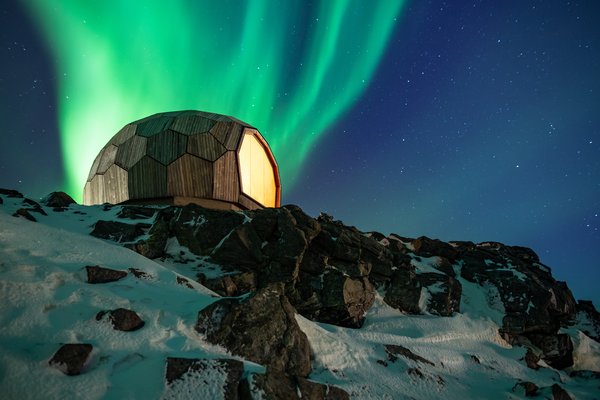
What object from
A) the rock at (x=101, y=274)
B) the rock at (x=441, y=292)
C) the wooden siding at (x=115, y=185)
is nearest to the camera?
the rock at (x=101, y=274)

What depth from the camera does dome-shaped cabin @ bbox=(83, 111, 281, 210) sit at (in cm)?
1412

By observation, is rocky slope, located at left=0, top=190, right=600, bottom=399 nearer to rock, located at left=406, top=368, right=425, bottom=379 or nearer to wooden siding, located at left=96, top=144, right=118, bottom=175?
rock, located at left=406, top=368, right=425, bottom=379

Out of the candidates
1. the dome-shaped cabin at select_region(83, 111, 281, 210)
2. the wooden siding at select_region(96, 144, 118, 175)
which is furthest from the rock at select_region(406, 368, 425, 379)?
the wooden siding at select_region(96, 144, 118, 175)

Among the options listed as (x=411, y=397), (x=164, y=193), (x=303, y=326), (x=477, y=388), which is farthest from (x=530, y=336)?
(x=164, y=193)

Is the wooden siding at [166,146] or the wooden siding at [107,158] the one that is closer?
the wooden siding at [166,146]

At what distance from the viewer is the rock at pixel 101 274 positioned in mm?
5900

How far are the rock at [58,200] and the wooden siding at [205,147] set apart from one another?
4.54m

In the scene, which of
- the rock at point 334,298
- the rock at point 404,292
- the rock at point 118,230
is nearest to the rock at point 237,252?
the rock at point 334,298

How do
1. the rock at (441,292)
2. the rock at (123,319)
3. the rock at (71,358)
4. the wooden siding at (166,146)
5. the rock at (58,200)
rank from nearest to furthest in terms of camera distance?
the rock at (71,358) < the rock at (123,319) < the rock at (441,292) < the rock at (58,200) < the wooden siding at (166,146)

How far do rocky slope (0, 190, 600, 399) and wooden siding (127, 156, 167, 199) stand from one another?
7.96 feet

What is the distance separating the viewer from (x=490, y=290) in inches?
465

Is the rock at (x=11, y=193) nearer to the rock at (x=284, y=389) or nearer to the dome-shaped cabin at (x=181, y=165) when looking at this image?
the dome-shaped cabin at (x=181, y=165)

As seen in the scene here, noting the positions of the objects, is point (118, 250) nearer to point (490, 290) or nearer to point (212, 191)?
point (212, 191)

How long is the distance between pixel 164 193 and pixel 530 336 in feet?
44.1
